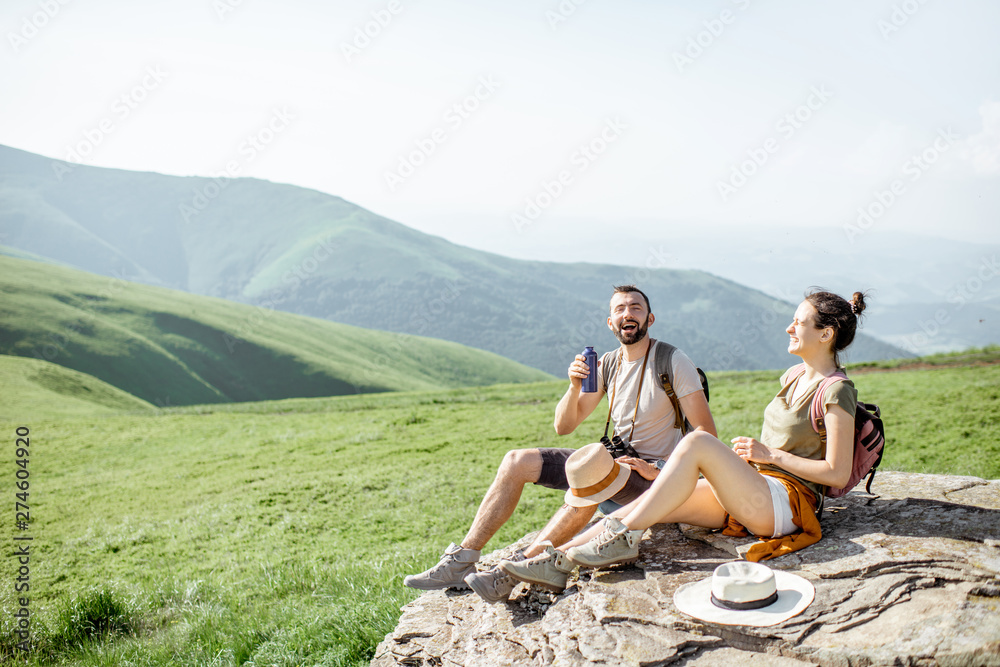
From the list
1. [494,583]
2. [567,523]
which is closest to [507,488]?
[567,523]

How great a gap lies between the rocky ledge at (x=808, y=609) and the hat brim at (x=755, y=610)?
2.1 inches

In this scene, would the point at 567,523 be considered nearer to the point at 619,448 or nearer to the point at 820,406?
the point at 619,448

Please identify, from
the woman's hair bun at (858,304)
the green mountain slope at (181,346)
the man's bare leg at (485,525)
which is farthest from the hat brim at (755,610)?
the green mountain slope at (181,346)

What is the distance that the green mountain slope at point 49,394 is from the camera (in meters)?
33.6

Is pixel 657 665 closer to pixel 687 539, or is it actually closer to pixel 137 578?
pixel 687 539

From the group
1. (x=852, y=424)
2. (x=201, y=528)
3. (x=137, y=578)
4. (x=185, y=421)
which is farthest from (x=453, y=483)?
(x=185, y=421)

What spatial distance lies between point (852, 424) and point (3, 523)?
15954 millimetres

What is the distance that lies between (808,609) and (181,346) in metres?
84.6

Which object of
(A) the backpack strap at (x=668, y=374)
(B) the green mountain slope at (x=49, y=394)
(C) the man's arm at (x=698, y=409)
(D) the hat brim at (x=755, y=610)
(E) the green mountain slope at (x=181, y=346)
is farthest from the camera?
(E) the green mountain slope at (x=181, y=346)

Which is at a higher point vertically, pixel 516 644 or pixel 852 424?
pixel 852 424

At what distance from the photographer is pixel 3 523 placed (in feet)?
43.8

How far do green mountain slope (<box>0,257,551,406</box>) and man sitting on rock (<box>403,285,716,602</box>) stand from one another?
67.5 metres

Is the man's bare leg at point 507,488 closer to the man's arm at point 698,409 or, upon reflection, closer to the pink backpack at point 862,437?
the man's arm at point 698,409

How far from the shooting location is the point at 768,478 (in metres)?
4.98
